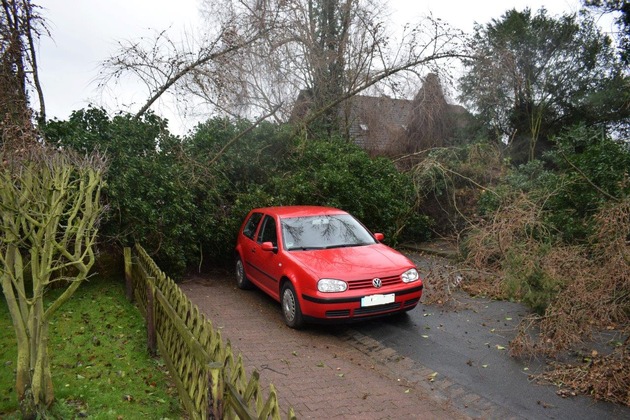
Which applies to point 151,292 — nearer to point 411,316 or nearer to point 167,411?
point 167,411

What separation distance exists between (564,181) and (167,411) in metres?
8.57

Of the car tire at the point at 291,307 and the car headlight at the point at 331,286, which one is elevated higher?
the car headlight at the point at 331,286

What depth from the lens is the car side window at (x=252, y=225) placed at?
9.09 metres

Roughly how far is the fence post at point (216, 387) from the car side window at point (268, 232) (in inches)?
180

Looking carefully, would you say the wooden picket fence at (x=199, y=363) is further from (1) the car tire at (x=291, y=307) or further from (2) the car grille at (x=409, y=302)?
(2) the car grille at (x=409, y=302)

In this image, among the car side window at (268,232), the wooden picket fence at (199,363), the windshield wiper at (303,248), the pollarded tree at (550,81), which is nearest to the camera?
the wooden picket fence at (199,363)

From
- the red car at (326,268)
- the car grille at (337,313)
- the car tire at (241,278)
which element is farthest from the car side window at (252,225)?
the car grille at (337,313)

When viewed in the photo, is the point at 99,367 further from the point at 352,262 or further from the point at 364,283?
→ the point at 352,262

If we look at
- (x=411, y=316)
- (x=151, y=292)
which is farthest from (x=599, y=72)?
(x=151, y=292)

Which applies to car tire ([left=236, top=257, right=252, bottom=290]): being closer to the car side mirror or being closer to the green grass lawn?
the car side mirror

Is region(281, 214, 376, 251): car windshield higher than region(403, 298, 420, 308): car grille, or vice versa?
region(281, 214, 376, 251): car windshield

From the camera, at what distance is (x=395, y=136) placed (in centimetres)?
1870

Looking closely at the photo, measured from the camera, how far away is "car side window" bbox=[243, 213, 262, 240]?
909 cm

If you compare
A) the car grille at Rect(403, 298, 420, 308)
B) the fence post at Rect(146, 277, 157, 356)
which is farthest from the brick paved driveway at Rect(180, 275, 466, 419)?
the fence post at Rect(146, 277, 157, 356)
